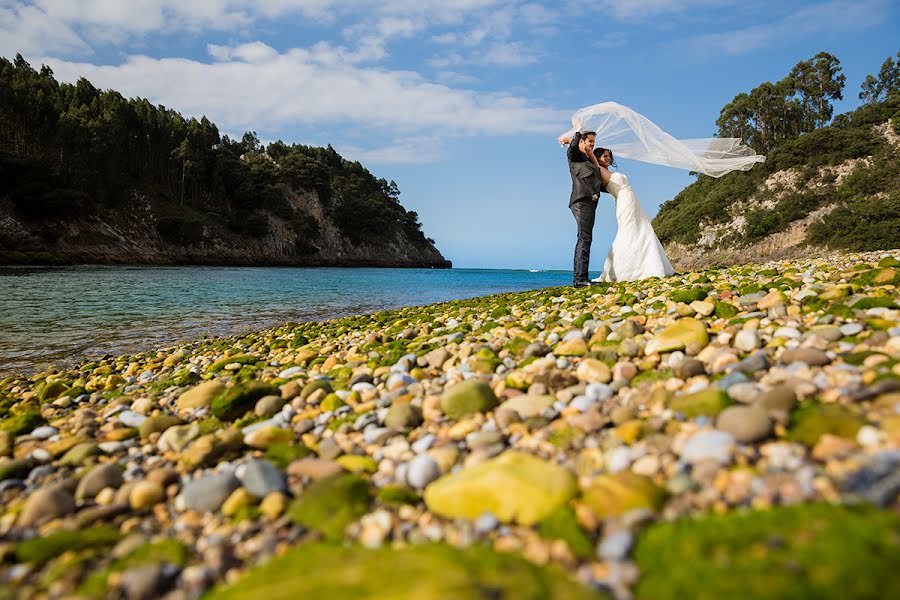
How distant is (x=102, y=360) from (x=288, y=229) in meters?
77.4

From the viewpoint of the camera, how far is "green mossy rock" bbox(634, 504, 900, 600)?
1.24 metres

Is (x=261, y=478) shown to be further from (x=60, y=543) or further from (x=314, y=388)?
(x=314, y=388)

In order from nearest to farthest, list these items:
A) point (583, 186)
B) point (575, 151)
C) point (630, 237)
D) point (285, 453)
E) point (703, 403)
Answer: point (703, 403), point (285, 453), point (575, 151), point (583, 186), point (630, 237)

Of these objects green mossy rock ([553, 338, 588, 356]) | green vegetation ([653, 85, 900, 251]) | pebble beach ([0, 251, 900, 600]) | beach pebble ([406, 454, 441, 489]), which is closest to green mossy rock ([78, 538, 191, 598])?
pebble beach ([0, 251, 900, 600])

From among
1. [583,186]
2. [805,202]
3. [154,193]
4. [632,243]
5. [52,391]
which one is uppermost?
[154,193]

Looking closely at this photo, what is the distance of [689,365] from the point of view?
3.25 m

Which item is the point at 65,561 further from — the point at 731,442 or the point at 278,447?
the point at 731,442

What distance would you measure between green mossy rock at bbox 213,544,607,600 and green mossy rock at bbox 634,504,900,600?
0.86 feet

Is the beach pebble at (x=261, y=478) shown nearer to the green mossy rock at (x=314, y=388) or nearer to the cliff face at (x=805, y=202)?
the green mossy rock at (x=314, y=388)

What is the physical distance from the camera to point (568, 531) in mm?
1748

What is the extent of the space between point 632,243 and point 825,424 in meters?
8.57

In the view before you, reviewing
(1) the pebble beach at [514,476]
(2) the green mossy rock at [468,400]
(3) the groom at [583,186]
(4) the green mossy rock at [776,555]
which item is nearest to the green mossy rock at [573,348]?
(1) the pebble beach at [514,476]

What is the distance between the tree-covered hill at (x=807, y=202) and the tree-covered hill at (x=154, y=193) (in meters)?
52.3

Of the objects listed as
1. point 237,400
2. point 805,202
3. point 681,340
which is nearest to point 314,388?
point 237,400
